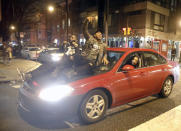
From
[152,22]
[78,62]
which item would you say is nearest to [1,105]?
[78,62]

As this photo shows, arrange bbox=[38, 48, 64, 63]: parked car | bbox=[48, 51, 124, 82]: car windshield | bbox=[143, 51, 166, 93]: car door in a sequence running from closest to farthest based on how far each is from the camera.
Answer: bbox=[48, 51, 124, 82]: car windshield → bbox=[143, 51, 166, 93]: car door → bbox=[38, 48, 64, 63]: parked car

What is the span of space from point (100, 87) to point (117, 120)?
0.87 m

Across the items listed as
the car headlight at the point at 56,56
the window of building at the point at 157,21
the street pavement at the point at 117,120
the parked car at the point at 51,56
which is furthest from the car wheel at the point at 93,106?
the window of building at the point at 157,21

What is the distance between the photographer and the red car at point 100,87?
3.31 meters

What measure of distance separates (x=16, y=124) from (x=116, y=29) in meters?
22.6

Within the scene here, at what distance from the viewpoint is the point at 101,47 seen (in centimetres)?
465

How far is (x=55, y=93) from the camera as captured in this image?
330 cm

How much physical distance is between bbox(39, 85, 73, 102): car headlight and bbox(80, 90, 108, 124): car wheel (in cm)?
42

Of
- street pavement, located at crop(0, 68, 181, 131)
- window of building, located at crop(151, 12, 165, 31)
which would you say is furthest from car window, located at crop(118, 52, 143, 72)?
window of building, located at crop(151, 12, 165, 31)

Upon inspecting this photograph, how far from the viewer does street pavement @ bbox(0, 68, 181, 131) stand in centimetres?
349

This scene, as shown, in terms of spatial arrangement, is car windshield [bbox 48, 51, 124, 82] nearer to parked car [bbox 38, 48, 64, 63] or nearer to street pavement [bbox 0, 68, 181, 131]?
street pavement [bbox 0, 68, 181, 131]

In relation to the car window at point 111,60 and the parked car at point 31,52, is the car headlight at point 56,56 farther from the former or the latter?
the car window at point 111,60

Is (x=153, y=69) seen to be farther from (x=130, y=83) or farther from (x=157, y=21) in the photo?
(x=157, y=21)

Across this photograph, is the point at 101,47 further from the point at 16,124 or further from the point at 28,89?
the point at 16,124
